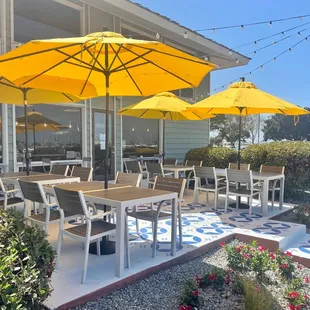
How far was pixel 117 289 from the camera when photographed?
115 inches

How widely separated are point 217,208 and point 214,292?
3.41 m

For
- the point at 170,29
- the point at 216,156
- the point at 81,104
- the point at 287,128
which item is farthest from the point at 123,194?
the point at 287,128

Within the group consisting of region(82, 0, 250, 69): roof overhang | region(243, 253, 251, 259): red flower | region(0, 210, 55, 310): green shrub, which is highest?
region(82, 0, 250, 69): roof overhang

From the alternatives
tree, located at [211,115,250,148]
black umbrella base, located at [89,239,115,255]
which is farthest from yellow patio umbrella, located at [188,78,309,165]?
tree, located at [211,115,250,148]

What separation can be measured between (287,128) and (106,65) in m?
31.8

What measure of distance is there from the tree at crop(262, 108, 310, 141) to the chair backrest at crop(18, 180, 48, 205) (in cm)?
3191

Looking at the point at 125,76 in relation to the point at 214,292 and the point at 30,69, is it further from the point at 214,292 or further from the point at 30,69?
the point at 214,292

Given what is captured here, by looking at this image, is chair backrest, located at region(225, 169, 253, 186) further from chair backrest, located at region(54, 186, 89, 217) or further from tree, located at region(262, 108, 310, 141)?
tree, located at region(262, 108, 310, 141)

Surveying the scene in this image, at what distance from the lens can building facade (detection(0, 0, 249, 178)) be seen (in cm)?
716

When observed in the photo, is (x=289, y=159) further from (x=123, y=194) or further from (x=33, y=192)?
(x=33, y=192)

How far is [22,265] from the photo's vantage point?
6.18ft

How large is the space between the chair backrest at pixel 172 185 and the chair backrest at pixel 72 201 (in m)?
1.40

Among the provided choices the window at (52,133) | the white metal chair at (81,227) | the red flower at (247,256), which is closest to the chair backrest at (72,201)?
the white metal chair at (81,227)

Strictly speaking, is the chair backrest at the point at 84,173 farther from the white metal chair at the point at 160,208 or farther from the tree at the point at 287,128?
the tree at the point at 287,128
